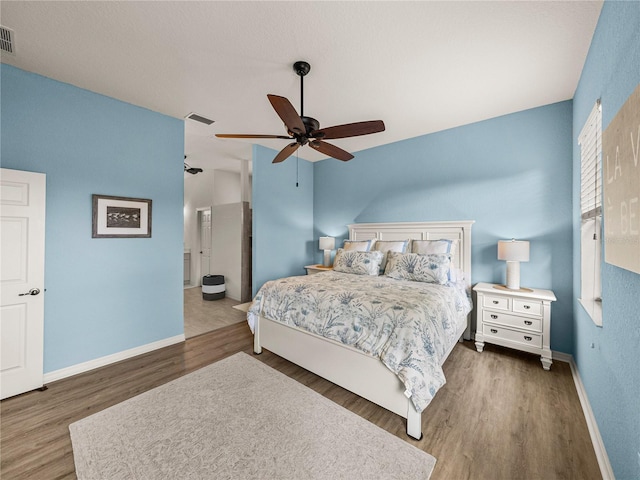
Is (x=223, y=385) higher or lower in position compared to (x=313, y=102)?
lower

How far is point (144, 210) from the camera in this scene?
3109 mm

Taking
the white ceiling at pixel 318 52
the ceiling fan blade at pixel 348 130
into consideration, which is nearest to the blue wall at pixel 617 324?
the white ceiling at pixel 318 52

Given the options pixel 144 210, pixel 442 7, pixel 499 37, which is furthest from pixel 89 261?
pixel 499 37

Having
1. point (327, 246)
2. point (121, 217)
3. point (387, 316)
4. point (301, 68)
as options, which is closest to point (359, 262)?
point (327, 246)

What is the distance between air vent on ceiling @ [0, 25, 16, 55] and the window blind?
14.5ft

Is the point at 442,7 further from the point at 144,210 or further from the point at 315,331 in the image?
the point at 144,210

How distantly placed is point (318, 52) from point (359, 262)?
2489mm

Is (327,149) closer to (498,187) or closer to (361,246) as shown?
→ (361,246)

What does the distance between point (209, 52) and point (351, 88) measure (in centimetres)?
139

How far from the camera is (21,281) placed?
229 cm

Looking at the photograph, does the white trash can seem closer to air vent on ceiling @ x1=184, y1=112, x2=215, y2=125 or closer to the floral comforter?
the floral comforter

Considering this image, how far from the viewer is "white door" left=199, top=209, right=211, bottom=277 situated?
21.6 feet

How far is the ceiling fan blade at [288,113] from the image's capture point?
5.91ft

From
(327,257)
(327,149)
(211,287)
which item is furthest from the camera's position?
(211,287)
